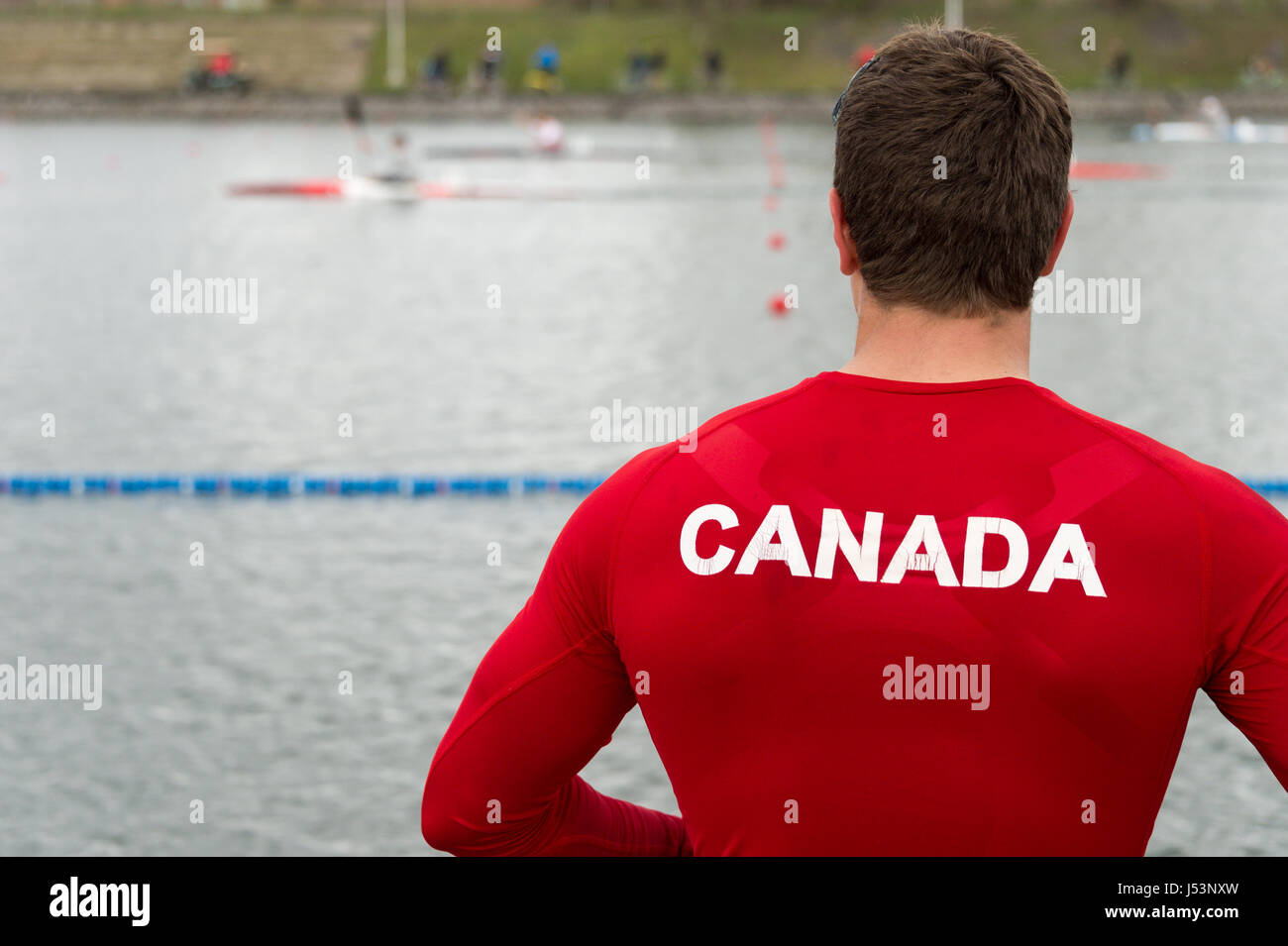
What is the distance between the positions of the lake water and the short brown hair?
3.55m

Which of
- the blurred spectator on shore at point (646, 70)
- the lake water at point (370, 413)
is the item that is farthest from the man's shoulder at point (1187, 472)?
the blurred spectator on shore at point (646, 70)

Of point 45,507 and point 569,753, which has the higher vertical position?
point 569,753

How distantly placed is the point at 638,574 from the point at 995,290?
533 millimetres

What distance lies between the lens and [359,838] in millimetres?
4918

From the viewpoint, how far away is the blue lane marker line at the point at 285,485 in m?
9.11

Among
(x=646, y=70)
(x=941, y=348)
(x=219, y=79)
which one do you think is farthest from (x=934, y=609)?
(x=219, y=79)

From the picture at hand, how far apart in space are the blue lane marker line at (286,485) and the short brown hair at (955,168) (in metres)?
7.30

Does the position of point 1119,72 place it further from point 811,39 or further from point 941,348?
point 941,348

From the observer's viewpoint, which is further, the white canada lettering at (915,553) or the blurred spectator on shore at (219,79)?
the blurred spectator on shore at (219,79)

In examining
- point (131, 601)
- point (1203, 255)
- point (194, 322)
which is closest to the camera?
point (131, 601)

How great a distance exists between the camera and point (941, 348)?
1786 mm

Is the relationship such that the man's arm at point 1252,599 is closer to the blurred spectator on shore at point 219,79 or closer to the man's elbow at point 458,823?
the man's elbow at point 458,823

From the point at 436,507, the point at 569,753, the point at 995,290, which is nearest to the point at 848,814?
the point at 569,753

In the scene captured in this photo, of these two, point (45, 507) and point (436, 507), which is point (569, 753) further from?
point (45, 507)
